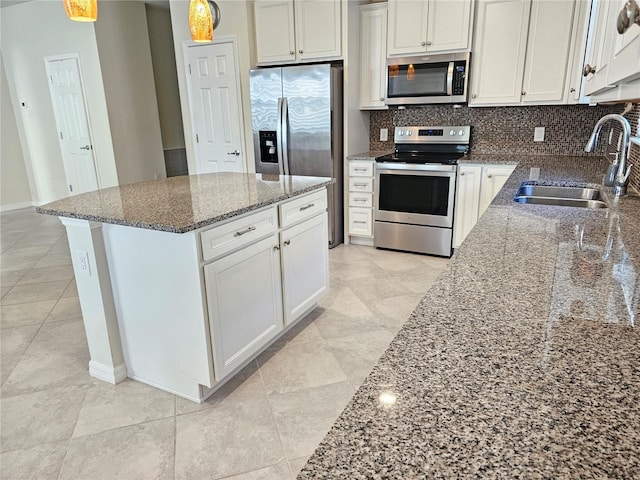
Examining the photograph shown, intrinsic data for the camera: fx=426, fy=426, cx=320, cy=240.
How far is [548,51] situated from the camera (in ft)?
11.4

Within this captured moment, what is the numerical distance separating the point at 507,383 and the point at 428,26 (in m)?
3.79

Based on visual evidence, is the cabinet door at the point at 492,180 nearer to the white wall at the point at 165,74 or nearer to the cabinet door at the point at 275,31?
the cabinet door at the point at 275,31

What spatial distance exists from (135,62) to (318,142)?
3.10 metres

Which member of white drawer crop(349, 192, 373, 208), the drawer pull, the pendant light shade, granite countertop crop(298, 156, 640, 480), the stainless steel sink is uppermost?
the pendant light shade

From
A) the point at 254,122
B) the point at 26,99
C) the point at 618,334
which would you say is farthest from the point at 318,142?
the point at 26,99

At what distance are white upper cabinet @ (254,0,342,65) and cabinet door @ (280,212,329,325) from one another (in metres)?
2.06

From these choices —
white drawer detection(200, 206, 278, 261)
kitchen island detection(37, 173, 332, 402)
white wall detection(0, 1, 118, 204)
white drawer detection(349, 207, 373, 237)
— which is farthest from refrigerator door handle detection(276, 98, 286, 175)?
white wall detection(0, 1, 118, 204)

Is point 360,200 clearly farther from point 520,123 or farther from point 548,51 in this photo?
point 548,51

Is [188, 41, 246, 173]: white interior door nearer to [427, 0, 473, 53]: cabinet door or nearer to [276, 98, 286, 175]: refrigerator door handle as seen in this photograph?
[276, 98, 286, 175]: refrigerator door handle

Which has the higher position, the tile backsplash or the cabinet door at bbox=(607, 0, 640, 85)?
the cabinet door at bbox=(607, 0, 640, 85)

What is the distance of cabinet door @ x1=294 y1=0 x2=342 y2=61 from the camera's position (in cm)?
391

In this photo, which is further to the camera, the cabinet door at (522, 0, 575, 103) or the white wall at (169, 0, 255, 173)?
the white wall at (169, 0, 255, 173)

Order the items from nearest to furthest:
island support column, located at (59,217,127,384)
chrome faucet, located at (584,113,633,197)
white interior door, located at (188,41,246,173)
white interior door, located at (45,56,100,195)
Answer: chrome faucet, located at (584,113,633,197), island support column, located at (59,217,127,384), white interior door, located at (188,41,246,173), white interior door, located at (45,56,100,195)

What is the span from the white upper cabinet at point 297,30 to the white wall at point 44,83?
7.54 feet
